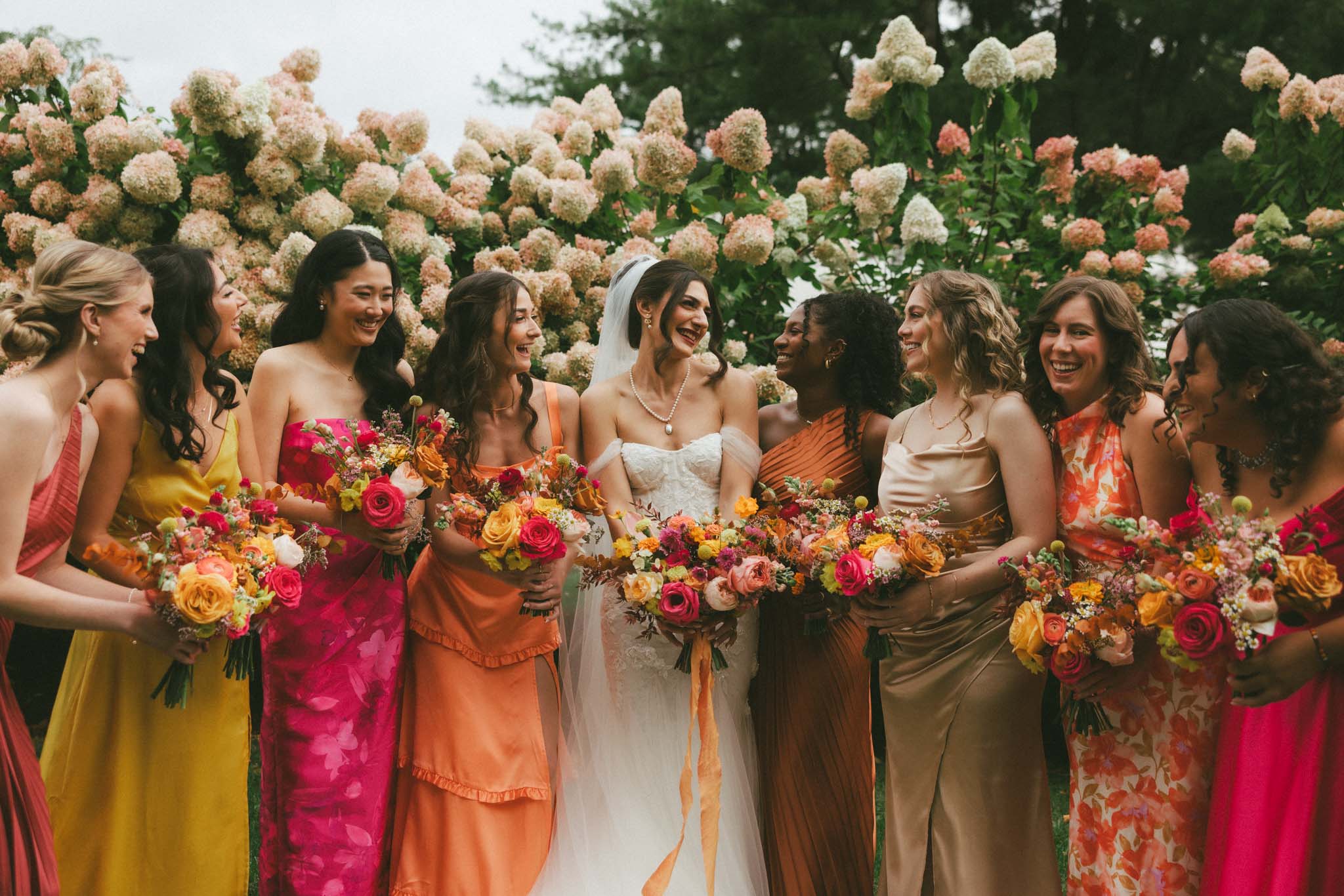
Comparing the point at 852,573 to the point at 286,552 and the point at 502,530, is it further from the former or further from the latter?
the point at 286,552

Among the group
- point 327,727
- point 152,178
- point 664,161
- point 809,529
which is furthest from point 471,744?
point 152,178

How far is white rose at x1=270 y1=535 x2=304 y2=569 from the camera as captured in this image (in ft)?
12.0

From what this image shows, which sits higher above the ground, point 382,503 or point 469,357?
point 469,357

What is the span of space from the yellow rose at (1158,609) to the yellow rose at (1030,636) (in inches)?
14.7

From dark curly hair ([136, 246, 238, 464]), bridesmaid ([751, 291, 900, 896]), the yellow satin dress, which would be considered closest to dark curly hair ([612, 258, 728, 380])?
bridesmaid ([751, 291, 900, 896])

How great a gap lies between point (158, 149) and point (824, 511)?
4.43 meters

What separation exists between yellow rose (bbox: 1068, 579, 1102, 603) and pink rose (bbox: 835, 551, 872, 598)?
67 centimetres

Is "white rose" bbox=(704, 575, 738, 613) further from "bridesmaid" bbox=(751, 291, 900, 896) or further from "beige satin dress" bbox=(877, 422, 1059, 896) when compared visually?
"beige satin dress" bbox=(877, 422, 1059, 896)

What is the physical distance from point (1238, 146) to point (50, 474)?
7420 millimetres

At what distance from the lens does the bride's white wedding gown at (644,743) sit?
4543 mm

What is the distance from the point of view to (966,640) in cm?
425

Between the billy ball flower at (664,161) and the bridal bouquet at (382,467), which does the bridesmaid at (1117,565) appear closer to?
the bridal bouquet at (382,467)

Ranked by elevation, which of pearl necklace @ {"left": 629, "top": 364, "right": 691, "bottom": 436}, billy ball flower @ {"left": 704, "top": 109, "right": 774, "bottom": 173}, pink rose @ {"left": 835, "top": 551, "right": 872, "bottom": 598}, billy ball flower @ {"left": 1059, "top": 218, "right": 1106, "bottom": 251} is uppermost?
billy ball flower @ {"left": 704, "top": 109, "right": 774, "bottom": 173}

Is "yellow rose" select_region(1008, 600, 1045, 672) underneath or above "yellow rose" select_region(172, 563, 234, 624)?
above
